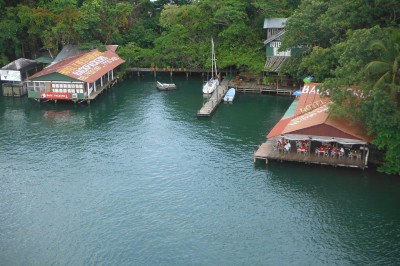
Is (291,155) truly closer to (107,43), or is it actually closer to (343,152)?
(343,152)

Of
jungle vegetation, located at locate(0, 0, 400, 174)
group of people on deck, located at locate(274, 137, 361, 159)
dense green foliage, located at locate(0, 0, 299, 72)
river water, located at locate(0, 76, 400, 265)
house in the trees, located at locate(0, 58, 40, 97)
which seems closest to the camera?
river water, located at locate(0, 76, 400, 265)

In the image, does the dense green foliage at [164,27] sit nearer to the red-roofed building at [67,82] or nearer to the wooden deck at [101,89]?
the wooden deck at [101,89]

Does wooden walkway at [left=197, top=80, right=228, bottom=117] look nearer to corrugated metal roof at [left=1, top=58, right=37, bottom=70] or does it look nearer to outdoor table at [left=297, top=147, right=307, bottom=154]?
outdoor table at [left=297, top=147, right=307, bottom=154]

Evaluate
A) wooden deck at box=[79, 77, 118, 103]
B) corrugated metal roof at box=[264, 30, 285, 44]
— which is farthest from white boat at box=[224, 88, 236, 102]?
wooden deck at box=[79, 77, 118, 103]

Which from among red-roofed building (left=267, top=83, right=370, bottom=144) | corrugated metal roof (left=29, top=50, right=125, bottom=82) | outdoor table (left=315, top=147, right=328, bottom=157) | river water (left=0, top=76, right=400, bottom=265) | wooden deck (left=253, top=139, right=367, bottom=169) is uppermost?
corrugated metal roof (left=29, top=50, right=125, bottom=82)

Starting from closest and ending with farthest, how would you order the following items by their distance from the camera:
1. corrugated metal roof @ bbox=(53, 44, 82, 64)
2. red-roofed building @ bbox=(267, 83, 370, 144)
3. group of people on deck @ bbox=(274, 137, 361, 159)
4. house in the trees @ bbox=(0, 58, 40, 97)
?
red-roofed building @ bbox=(267, 83, 370, 144) → group of people on deck @ bbox=(274, 137, 361, 159) → house in the trees @ bbox=(0, 58, 40, 97) → corrugated metal roof @ bbox=(53, 44, 82, 64)

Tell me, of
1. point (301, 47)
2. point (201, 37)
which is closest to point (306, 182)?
point (301, 47)

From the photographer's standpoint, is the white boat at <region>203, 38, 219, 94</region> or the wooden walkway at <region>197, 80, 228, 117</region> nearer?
the wooden walkway at <region>197, 80, 228, 117</region>
